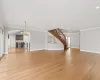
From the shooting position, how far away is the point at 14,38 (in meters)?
14.4

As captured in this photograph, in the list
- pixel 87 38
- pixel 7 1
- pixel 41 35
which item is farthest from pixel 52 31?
pixel 7 1

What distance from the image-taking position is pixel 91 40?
9.08 m

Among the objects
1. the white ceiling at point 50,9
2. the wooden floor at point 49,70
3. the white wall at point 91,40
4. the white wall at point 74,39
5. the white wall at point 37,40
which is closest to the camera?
the wooden floor at point 49,70

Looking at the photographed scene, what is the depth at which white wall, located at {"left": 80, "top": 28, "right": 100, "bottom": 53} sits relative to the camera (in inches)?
335

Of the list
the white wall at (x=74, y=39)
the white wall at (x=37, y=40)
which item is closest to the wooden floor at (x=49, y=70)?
the white wall at (x=37, y=40)

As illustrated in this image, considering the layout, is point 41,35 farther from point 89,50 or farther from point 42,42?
point 89,50

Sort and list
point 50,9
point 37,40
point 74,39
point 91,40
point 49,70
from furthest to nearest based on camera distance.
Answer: point 74,39 → point 37,40 → point 91,40 → point 50,9 → point 49,70

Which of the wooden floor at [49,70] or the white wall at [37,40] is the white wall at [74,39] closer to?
the white wall at [37,40]

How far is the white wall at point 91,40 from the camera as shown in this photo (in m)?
8.50

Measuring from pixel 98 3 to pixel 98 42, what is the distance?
19.5ft

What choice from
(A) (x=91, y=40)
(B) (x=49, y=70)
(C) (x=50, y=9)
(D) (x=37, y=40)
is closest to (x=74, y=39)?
(A) (x=91, y=40)

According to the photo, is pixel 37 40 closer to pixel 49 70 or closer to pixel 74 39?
pixel 74 39

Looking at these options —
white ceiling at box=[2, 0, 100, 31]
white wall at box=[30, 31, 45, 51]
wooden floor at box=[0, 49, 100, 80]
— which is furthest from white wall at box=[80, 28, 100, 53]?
white wall at box=[30, 31, 45, 51]

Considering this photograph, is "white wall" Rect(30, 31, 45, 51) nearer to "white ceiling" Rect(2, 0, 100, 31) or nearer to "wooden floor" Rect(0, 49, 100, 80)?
"white ceiling" Rect(2, 0, 100, 31)
